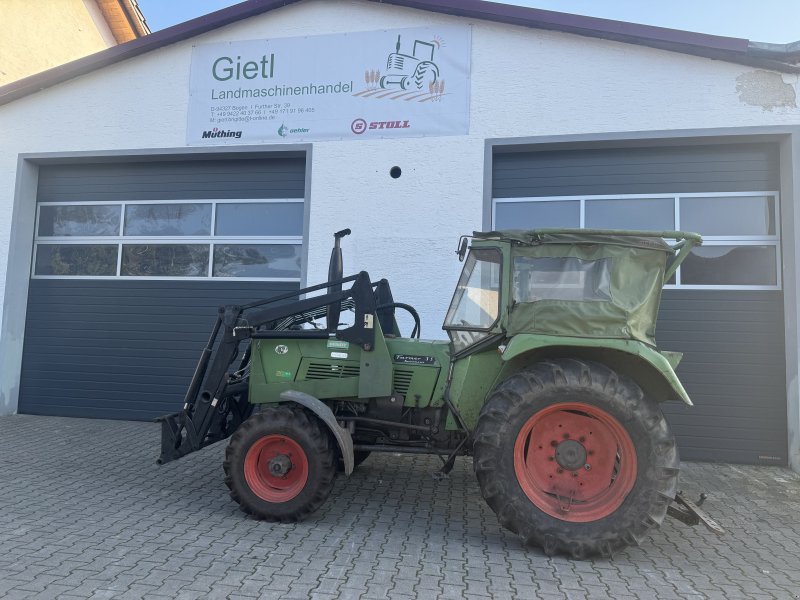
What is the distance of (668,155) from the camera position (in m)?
6.63

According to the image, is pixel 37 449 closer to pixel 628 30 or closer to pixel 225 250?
pixel 225 250

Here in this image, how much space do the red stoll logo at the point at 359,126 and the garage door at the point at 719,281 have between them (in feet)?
9.67

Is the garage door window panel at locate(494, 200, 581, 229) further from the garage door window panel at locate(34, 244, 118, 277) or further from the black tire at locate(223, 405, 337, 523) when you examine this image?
the garage door window panel at locate(34, 244, 118, 277)

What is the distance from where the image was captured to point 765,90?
20.2 feet

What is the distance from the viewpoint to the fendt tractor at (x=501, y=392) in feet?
11.4

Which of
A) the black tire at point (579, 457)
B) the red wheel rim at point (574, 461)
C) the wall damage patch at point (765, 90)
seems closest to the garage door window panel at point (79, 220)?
the black tire at point (579, 457)

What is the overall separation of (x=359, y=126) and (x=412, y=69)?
1008mm

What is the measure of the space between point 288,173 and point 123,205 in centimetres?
267

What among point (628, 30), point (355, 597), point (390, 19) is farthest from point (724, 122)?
point (355, 597)

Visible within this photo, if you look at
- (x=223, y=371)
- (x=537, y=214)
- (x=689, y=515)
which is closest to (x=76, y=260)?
(x=223, y=371)

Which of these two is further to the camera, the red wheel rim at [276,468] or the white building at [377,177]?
the white building at [377,177]

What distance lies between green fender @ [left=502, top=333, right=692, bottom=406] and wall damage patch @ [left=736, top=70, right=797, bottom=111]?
4.08 m

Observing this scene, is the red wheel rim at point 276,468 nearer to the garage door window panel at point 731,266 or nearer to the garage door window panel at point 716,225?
the garage door window panel at point 716,225

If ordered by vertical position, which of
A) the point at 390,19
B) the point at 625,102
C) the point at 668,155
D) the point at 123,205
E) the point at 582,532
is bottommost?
the point at 582,532
